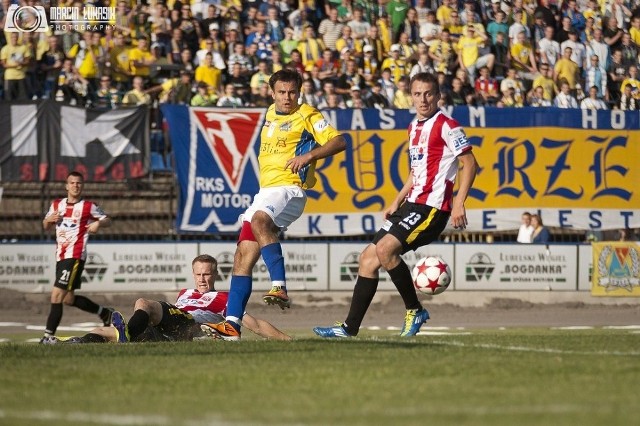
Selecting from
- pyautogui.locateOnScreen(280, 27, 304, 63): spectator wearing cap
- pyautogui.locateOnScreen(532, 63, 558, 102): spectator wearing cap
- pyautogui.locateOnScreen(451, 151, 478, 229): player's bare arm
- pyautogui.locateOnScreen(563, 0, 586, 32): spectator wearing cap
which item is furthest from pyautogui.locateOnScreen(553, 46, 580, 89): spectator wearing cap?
pyautogui.locateOnScreen(451, 151, 478, 229): player's bare arm

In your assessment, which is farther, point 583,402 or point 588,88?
point 588,88

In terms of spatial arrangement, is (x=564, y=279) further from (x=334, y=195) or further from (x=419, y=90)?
(x=419, y=90)

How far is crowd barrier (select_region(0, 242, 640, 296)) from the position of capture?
67.6 feet

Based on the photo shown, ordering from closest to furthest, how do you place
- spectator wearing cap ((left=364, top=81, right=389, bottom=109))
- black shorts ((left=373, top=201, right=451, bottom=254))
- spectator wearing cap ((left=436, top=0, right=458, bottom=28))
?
black shorts ((left=373, top=201, right=451, bottom=254)) → spectator wearing cap ((left=364, top=81, right=389, bottom=109)) → spectator wearing cap ((left=436, top=0, right=458, bottom=28))

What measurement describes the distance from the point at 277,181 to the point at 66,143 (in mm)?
10394

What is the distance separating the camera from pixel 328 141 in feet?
35.8

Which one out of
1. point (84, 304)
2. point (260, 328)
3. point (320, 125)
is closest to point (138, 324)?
point (260, 328)

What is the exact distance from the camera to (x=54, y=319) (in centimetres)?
1553

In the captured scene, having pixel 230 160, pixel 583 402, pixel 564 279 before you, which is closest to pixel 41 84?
pixel 230 160

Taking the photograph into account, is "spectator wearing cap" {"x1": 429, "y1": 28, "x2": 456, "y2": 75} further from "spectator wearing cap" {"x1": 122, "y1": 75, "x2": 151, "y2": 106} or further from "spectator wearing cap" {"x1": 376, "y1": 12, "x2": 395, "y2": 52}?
"spectator wearing cap" {"x1": 122, "y1": 75, "x2": 151, "y2": 106}

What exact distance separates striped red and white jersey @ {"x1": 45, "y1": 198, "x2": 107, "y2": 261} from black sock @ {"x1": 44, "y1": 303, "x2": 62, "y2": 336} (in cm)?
69

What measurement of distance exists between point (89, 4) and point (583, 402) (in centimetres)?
1801

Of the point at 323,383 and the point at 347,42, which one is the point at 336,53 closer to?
A: the point at 347,42

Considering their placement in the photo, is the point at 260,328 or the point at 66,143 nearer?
the point at 260,328
